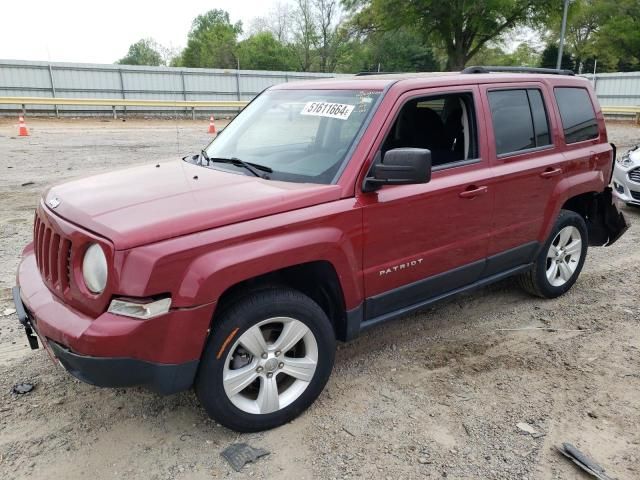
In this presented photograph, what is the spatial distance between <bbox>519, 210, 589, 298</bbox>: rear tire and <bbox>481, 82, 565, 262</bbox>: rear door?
25 centimetres

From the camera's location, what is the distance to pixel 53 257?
9.34 ft

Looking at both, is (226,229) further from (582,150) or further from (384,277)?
(582,150)

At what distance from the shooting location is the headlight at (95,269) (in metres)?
2.53

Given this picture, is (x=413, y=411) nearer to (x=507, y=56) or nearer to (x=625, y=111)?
(x=625, y=111)

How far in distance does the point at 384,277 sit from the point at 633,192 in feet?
20.8

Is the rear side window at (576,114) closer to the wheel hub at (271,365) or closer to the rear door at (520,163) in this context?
the rear door at (520,163)

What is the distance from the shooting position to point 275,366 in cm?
298

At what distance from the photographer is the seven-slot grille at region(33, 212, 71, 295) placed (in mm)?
2730

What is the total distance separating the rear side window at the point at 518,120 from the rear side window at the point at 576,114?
0.28m

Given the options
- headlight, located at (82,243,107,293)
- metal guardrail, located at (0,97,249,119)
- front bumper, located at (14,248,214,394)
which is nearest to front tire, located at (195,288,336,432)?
front bumper, located at (14,248,214,394)

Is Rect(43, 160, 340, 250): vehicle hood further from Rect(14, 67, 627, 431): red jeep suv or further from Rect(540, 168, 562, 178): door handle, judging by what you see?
Rect(540, 168, 562, 178): door handle

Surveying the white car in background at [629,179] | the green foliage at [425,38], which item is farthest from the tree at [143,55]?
the white car in background at [629,179]

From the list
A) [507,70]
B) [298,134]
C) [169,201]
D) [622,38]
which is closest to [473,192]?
[298,134]

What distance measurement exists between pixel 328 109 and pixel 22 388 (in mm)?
2604
